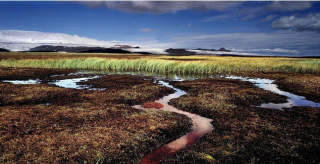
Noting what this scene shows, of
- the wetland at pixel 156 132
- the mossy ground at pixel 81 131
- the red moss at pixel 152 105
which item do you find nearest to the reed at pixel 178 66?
the wetland at pixel 156 132

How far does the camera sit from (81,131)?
20.8 ft

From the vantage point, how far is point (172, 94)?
13172 mm

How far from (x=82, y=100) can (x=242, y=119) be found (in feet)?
26.2

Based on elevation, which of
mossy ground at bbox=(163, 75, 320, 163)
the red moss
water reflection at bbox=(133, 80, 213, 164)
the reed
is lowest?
water reflection at bbox=(133, 80, 213, 164)

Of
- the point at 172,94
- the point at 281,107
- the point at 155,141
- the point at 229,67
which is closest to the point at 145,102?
the point at 172,94

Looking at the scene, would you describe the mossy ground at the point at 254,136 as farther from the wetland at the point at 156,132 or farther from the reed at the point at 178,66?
the reed at the point at 178,66

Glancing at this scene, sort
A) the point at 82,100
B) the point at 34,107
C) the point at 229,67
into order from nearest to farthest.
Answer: the point at 34,107
the point at 82,100
the point at 229,67

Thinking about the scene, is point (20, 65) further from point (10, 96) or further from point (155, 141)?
point (155, 141)

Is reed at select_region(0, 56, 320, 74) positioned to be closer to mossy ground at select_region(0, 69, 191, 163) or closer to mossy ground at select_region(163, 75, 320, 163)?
mossy ground at select_region(163, 75, 320, 163)

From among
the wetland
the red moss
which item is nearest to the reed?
the wetland

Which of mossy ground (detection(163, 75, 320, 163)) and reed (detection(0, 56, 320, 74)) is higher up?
reed (detection(0, 56, 320, 74))

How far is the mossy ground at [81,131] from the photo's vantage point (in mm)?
5020

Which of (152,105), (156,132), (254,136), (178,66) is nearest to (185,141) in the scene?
(156,132)

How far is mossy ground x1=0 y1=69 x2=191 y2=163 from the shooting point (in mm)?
5020
